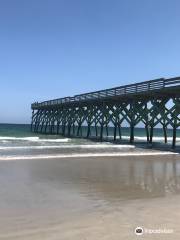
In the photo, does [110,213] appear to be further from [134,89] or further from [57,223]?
[134,89]

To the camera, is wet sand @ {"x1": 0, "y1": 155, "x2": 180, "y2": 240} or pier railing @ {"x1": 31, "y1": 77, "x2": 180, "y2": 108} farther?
pier railing @ {"x1": 31, "y1": 77, "x2": 180, "y2": 108}

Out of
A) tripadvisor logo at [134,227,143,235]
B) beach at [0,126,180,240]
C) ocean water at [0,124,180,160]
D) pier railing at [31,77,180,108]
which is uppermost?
pier railing at [31,77,180,108]

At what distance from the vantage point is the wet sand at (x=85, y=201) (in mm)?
5458

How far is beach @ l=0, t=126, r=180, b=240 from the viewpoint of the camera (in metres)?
5.44

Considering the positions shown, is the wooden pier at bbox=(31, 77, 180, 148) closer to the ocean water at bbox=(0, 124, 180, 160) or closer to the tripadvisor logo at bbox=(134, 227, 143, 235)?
the ocean water at bbox=(0, 124, 180, 160)

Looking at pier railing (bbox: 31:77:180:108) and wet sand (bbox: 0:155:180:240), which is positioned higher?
pier railing (bbox: 31:77:180:108)

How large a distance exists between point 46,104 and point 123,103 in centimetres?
1585

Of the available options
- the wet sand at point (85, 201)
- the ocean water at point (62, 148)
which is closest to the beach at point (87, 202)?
the wet sand at point (85, 201)

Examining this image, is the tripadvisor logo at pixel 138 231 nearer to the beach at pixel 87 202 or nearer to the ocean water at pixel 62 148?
the beach at pixel 87 202

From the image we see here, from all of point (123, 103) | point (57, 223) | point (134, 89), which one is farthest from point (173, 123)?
point (57, 223)

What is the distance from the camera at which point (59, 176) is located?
10.7 meters

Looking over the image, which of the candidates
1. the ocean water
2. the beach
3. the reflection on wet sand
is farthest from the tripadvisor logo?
the ocean water

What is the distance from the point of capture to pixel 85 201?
747 centimetres

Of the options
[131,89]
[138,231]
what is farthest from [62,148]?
[138,231]
